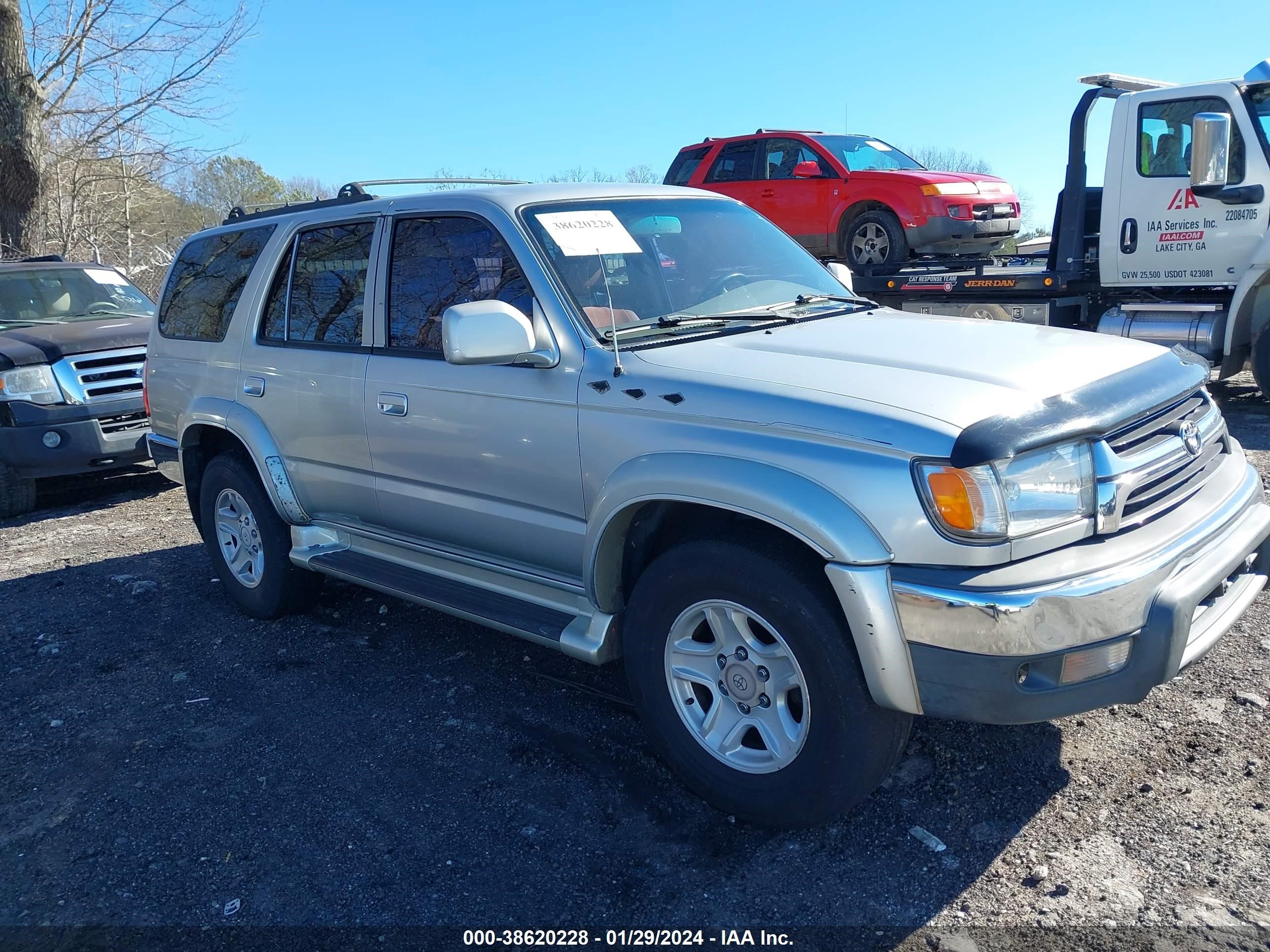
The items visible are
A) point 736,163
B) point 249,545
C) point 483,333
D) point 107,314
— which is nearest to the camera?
point 483,333

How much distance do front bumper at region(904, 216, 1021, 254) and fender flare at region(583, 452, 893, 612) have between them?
8.53m

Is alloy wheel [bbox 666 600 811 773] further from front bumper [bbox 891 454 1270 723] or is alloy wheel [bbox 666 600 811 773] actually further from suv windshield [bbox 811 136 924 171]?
suv windshield [bbox 811 136 924 171]

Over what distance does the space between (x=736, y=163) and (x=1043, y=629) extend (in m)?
11.0

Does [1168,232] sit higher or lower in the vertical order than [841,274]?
higher

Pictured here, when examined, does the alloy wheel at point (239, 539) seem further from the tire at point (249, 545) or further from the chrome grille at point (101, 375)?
the chrome grille at point (101, 375)

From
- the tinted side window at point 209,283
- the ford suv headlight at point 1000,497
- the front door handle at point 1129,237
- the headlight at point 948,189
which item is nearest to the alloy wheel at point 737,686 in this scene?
the ford suv headlight at point 1000,497

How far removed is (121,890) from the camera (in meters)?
2.99

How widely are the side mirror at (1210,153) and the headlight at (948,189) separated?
116 inches

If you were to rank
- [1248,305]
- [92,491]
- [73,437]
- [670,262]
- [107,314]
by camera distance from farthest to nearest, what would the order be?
[107,314], [92,491], [1248,305], [73,437], [670,262]

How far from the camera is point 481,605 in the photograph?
12.3 ft

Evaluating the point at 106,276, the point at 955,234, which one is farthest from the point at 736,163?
the point at 106,276

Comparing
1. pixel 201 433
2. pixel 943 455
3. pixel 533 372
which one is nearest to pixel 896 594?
pixel 943 455

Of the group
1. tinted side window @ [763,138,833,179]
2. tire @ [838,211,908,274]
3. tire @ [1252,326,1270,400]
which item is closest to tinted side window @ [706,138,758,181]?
tinted side window @ [763,138,833,179]

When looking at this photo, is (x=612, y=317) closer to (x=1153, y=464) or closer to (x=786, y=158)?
(x=1153, y=464)
